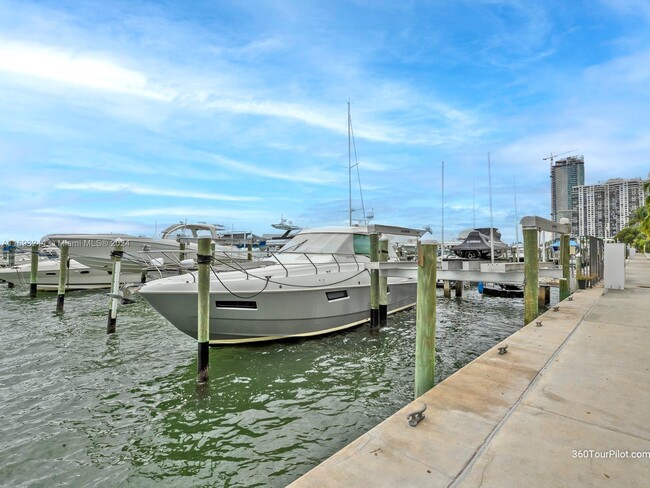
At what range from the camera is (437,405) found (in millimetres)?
2988

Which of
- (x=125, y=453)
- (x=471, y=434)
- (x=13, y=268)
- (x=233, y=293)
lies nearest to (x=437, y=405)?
(x=471, y=434)

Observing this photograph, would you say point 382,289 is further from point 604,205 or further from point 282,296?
point 604,205

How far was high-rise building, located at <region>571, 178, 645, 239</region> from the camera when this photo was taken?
286 ft

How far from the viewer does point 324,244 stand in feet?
30.8

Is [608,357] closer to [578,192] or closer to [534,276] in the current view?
[534,276]

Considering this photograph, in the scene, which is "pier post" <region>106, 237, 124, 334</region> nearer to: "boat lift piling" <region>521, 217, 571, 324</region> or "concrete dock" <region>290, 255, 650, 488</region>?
"concrete dock" <region>290, 255, 650, 488</region>

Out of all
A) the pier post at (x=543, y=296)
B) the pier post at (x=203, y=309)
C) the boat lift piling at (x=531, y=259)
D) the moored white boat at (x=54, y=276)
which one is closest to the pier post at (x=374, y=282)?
the boat lift piling at (x=531, y=259)

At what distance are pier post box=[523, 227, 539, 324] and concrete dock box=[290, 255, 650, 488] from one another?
235 centimetres

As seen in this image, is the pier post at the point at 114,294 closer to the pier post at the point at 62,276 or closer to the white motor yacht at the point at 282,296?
the white motor yacht at the point at 282,296

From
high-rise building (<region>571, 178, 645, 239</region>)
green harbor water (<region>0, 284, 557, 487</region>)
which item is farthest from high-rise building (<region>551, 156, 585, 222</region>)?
green harbor water (<region>0, 284, 557, 487</region>)

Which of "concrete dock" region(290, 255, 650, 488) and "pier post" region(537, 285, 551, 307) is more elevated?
"concrete dock" region(290, 255, 650, 488)

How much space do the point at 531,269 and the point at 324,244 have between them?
4906mm

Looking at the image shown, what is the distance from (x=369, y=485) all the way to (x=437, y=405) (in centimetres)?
124

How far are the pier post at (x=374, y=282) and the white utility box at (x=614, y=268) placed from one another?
759 centimetres
